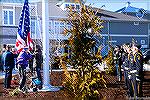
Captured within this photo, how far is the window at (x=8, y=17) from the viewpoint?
2619cm

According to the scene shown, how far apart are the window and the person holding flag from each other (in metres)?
16.0

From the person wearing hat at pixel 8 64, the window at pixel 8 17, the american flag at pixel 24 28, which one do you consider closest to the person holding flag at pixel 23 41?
the american flag at pixel 24 28

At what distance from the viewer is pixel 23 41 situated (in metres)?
10.1

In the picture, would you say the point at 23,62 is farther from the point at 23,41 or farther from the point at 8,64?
the point at 8,64

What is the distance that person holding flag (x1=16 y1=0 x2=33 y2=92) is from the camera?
997 centimetres

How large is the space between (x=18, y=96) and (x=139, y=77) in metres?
3.30

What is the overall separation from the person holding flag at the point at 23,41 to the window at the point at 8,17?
52.6 ft

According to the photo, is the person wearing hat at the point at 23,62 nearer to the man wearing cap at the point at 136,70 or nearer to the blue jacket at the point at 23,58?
the blue jacket at the point at 23,58

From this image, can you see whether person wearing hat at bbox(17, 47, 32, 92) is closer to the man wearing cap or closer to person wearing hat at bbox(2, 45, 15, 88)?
person wearing hat at bbox(2, 45, 15, 88)

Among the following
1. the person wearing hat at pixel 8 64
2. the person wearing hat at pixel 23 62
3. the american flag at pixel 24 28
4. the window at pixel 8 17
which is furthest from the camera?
the window at pixel 8 17

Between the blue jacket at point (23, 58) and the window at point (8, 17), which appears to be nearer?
the blue jacket at point (23, 58)

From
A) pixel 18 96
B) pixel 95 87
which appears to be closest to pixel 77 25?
pixel 95 87

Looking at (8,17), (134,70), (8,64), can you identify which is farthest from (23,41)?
(8,17)

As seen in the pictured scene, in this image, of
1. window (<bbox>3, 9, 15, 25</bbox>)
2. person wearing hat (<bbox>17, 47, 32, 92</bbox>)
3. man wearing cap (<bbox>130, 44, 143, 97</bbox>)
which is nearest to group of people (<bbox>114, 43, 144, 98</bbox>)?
man wearing cap (<bbox>130, 44, 143, 97</bbox>)
